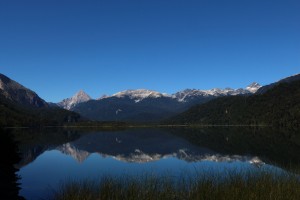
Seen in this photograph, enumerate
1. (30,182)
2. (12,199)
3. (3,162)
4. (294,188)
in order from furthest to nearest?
(3,162) < (30,182) < (12,199) < (294,188)

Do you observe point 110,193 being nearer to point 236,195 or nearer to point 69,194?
point 69,194

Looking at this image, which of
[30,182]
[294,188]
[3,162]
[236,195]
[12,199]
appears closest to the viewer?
[236,195]

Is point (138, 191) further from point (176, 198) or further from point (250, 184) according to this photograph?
point (250, 184)

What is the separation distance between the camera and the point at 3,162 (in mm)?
51406

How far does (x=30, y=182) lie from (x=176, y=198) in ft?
77.3

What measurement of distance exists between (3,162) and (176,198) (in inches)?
1387

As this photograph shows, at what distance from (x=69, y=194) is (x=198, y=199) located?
7.83 m

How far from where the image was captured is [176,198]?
77.8 feet

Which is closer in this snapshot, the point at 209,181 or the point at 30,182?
the point at 209,181

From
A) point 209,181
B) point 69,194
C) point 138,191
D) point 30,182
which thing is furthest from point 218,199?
point 30,182

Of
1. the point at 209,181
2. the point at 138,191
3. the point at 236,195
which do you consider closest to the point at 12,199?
the point at 138,191

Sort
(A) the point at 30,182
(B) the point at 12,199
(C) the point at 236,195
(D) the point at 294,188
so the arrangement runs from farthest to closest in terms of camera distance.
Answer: (A) the point at 30,182 → (B) the point at 12,199 → (D) the point at 294,188 → (C) the point at 236,195

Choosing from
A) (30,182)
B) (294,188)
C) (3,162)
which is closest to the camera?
(294,188)

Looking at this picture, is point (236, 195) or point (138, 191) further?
point (138, 191)
